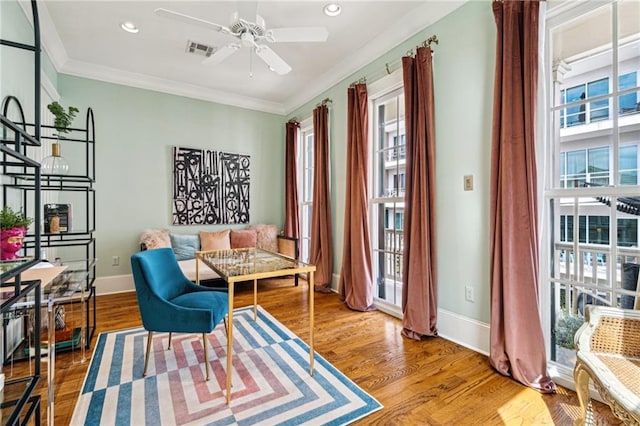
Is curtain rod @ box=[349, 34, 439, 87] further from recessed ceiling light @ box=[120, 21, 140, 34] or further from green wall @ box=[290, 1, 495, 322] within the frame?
recessed ceiling light @ box=[120, 21, 140, 34]

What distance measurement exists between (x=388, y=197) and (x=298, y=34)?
70.8 inches

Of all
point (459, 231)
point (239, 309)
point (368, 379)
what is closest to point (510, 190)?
point (459, 231)

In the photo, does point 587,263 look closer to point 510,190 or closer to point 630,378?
point 510,190

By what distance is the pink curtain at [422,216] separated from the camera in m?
2.57

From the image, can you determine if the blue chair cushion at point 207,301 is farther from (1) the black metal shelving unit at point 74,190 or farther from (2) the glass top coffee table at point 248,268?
(1) the black metal shelving unit at point 74,190

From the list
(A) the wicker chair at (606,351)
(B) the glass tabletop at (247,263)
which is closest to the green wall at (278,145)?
(A) the wicker chair at (606,351)

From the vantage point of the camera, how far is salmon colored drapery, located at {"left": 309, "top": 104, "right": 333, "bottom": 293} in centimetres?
396

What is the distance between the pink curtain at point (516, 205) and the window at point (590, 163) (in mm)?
198

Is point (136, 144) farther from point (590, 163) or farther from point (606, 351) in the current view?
point (606, 351)

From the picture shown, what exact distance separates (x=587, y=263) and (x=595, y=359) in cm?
79

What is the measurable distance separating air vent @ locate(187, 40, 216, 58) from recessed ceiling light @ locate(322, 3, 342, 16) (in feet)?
4.64

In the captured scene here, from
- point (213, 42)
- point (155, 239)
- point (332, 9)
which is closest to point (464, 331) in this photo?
point (332, 9)

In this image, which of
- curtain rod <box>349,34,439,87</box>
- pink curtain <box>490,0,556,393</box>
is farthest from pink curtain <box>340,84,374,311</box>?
pink curtain <box>490,0,556,393</box>

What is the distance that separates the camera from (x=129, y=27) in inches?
117
